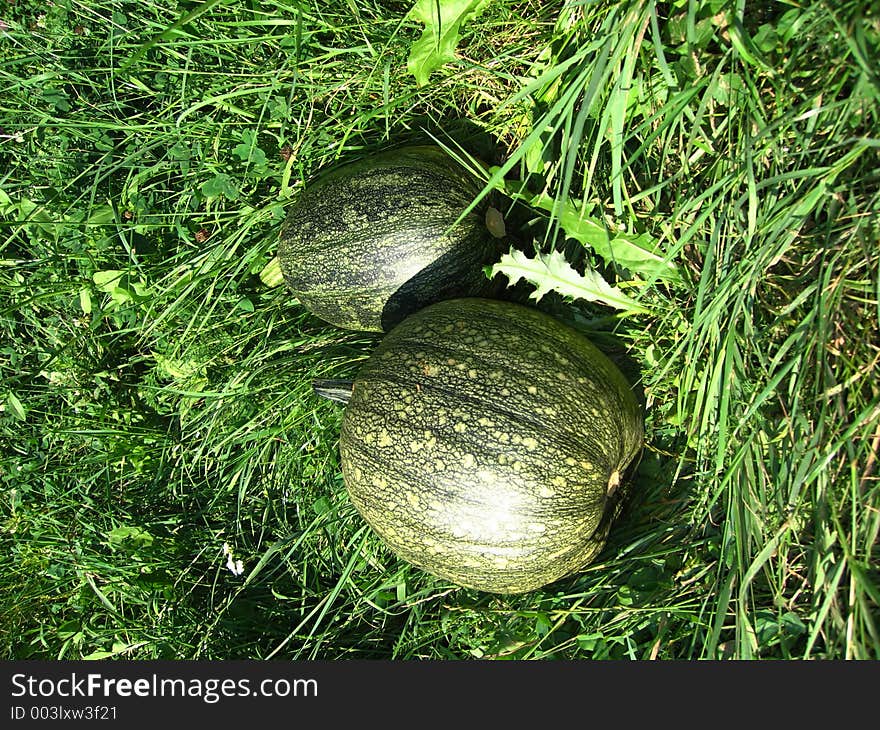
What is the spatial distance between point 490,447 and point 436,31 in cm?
184

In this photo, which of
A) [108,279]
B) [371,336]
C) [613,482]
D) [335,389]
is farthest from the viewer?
[108,279]

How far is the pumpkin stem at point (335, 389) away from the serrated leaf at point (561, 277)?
2.87 ft

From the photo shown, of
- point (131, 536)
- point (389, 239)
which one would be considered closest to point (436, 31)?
point (389, 239)

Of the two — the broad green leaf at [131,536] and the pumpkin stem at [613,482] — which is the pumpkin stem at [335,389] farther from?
the broad green leaf at [131,536]

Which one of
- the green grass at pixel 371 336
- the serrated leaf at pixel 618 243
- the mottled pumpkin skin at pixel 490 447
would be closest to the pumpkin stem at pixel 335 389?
the mottled pumpkin skin at pixel 490 447

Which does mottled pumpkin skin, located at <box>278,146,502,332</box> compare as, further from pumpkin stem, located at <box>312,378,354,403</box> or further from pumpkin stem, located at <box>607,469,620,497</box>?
pumpkin stem, located at <box>607,469,620,497</box>

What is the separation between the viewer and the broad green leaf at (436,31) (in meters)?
2.93

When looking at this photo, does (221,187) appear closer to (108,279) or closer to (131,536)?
(108,279)

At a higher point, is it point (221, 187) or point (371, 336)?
point (221, 187)

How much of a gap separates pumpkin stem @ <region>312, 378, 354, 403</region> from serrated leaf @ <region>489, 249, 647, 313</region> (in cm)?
88

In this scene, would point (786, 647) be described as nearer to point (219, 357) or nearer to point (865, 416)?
point (865, 416)

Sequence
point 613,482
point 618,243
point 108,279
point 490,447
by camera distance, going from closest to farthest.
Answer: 1. point 490,447
2. point 613,482
3. point 618,243
4. point 108,279

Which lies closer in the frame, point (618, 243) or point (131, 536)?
point (618, 243)

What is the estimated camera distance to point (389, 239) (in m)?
3.04
